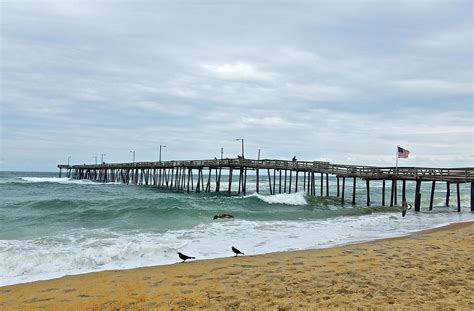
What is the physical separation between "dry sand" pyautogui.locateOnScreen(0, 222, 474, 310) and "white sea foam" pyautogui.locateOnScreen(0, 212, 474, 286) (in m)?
1.41

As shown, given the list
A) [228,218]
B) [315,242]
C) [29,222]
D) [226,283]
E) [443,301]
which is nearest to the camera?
[443,301]

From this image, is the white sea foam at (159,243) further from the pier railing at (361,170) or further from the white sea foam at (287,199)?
the white sea foam at (287,199)

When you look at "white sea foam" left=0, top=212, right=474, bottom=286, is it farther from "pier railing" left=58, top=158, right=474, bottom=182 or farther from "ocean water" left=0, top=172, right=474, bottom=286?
"pier railing" left=58, top=158, right=474, bottom=182

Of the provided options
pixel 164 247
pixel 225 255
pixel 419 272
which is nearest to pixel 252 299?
pixel 419 272

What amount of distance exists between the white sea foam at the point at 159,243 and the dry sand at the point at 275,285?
1411 millimetres

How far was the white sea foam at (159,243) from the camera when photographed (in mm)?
10242

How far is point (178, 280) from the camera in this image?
26.3ft

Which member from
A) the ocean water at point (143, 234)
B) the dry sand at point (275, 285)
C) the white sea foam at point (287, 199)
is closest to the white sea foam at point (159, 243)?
the ocean water at point (143, 234)

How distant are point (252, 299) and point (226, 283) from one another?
1.25 metres

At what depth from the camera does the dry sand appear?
636 centimetres

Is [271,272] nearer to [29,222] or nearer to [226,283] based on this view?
[226,283]

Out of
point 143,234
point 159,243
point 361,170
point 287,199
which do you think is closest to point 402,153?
point 361,170

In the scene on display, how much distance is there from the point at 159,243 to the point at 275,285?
6.66 m

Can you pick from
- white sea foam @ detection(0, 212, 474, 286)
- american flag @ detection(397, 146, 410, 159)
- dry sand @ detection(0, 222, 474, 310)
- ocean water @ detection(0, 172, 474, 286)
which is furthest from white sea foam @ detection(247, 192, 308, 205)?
dry sand @ detection(0, 222, 474, 310)
